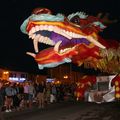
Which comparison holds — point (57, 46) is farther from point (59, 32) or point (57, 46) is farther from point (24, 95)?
point (24, 95)

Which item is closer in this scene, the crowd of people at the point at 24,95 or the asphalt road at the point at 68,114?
the asphalt road at the point at 68,114

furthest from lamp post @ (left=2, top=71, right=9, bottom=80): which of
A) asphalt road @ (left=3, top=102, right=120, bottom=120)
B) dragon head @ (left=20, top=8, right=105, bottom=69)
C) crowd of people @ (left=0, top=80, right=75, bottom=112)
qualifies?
dragon head @ (left=20, top=8, right=105, bottom=69)

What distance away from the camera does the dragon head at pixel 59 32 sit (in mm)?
9859

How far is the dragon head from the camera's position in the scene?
986cm

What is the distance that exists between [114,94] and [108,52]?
1519 mm

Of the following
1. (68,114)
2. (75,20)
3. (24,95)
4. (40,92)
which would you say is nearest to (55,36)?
(75,20)

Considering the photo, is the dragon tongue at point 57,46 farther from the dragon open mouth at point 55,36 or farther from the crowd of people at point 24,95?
the crowd of people at point 24,95

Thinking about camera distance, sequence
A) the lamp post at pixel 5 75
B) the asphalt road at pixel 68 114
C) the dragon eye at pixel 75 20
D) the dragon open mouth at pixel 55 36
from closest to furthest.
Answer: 1. the dragon open mouth at pixel 55 36
2. the dragon eye at pixel 75 20
3. the asphalt road at pixel 68 114
4. the lamp post at pixel 5 75

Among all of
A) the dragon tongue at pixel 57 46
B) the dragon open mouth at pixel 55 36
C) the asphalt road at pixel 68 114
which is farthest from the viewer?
the asphalt road at pixel 68 114

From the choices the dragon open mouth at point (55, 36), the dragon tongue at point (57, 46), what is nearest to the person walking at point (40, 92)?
the dragon open mouth at point (55, 36)

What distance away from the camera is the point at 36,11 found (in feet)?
32.2

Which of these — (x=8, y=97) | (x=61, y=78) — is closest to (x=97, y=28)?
(x=8, y=97)

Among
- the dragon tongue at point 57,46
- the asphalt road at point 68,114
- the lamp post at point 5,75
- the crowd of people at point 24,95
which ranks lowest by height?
the asphalt road at point 68,114

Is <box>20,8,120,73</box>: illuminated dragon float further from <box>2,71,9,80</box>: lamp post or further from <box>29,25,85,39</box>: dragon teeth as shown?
<box>2,71,9,80</box>: lamp post
